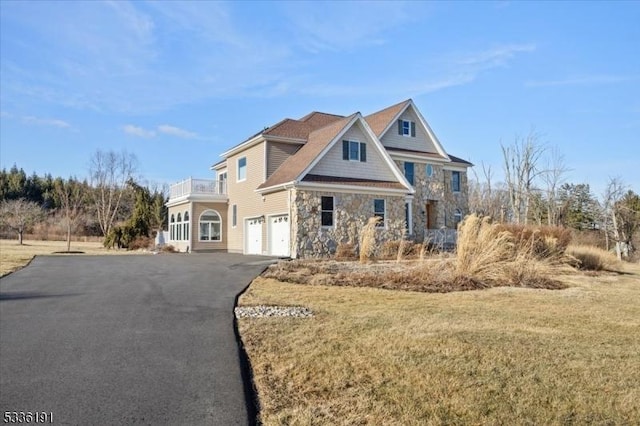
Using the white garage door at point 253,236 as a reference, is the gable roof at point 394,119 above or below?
above

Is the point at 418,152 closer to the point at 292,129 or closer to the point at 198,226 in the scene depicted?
the point at 292,129

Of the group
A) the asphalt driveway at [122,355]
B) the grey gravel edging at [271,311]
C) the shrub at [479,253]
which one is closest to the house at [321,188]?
the shrub at [479,253]

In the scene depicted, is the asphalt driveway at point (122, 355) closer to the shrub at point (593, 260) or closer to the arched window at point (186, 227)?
the shrub at point (593, 260)

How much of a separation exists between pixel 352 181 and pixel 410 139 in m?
7.45

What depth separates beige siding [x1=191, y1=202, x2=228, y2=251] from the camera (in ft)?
87.0

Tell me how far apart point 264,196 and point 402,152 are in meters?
8.44

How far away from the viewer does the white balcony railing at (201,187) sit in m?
27.2

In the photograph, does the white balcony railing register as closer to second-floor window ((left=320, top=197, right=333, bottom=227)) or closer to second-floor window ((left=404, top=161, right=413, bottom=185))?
second-floor window ((left=320, top=197, right=333, bottom=227))

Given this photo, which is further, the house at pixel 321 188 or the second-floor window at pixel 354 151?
the second-floor window at pixel 354 151

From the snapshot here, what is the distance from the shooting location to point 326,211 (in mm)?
20469

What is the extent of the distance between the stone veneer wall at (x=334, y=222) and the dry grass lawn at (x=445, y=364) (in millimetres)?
10781

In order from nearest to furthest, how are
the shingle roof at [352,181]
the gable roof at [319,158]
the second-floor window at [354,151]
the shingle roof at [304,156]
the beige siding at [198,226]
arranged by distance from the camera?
the shingle roof at [352,181]
the gable roof at [319,158]
the shingle roof at [304,156]
the second-floor window at [354,151]
the beige siding at [198,226]


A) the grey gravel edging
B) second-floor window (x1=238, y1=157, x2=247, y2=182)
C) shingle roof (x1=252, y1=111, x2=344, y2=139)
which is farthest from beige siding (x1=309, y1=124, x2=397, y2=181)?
the grey gravel edging

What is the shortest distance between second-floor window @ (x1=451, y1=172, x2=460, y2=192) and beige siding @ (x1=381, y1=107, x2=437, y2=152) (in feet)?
8.85
